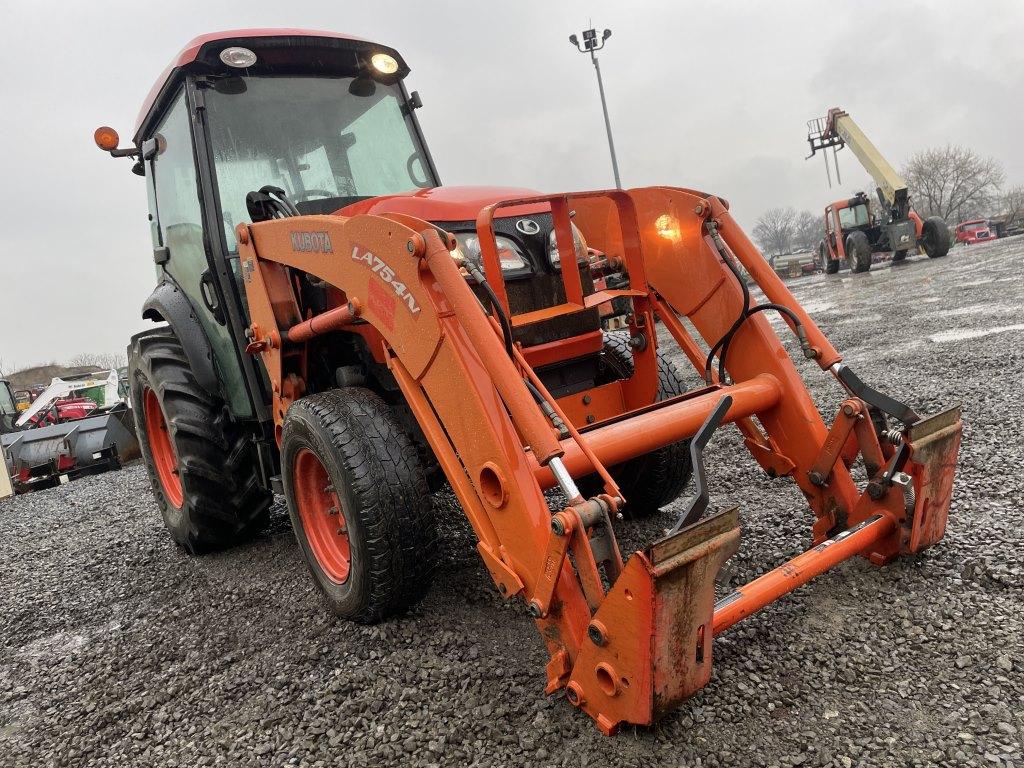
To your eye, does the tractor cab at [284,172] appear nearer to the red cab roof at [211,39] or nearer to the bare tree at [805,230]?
the red cab roof at [211,39]

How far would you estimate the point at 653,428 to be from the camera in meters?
2.46

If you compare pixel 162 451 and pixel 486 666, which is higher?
pixel 162 451

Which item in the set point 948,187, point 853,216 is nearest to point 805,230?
A: point 948,187

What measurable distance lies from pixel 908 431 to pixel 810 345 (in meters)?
0.53

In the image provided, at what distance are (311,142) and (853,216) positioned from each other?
72.5 ft

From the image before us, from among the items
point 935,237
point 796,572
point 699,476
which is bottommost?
point 796,572

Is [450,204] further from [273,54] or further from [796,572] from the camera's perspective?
[796,572]

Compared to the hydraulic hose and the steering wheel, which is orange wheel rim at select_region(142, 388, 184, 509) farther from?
the hydraulic hose

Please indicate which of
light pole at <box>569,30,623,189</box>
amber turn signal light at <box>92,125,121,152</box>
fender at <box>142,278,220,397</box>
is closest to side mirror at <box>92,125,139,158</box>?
amber turn signal light at <box>92,125,121,152</box>

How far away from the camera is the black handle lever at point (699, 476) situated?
1942 mm

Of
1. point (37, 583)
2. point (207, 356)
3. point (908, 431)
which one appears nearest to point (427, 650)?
point (908, 431)

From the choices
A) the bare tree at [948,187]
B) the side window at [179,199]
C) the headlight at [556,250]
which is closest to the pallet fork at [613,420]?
the headlight at [556,250]

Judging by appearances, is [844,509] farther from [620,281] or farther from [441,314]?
[441,314]

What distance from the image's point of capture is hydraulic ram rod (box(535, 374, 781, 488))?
229 centimetres
